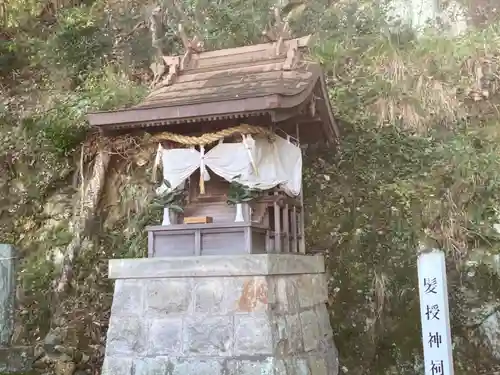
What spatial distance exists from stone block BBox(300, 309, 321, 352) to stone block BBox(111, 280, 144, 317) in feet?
7.05

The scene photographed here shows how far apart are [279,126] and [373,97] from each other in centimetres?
371

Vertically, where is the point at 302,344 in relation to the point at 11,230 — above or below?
below

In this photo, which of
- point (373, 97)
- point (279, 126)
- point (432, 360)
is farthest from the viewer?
point (373, 97)

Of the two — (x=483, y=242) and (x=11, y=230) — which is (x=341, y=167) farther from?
(x=11, y=230)

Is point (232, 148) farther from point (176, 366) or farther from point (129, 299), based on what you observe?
point (176, 366)

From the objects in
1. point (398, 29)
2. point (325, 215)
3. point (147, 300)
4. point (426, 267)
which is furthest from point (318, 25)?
point (147, 300)

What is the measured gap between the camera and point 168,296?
6.54 m

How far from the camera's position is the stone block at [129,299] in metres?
6.69

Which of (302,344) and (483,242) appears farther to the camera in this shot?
(483,242)

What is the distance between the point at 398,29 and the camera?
40.4 ft

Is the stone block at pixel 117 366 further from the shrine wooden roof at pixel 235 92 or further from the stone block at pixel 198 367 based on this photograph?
the shrine wooden roof at pixel 235 92

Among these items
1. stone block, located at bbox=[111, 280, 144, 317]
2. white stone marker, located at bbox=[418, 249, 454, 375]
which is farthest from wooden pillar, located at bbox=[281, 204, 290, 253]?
stone block, located at bbox=[111, 280, 144, 317]

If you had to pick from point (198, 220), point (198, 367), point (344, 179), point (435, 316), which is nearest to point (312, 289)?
point (435, 316)

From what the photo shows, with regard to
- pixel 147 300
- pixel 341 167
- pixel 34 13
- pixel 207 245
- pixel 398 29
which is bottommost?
pixel 147 300
